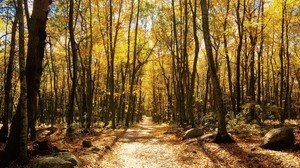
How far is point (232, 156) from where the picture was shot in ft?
38.4

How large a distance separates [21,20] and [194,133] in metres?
11.8

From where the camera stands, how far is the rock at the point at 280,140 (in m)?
12.0

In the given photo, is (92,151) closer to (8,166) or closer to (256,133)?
(8,166)

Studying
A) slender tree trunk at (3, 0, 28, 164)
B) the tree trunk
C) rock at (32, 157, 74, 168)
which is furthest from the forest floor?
the tree trunk

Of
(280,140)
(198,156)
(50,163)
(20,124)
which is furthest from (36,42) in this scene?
(280,140)

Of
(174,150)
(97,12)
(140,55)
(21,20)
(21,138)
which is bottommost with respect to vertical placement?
(174,150)

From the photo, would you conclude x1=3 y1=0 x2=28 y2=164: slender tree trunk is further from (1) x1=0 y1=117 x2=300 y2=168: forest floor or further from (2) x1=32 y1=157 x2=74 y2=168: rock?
(1) x1=0 y1=117 x2=300 y2=168: forest floor

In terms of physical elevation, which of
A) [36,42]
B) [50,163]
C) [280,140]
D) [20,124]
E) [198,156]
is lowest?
[198,156]

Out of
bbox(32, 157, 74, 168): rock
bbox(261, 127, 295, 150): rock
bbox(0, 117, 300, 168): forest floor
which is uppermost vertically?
bbox(261, 127, 295, 150): rock

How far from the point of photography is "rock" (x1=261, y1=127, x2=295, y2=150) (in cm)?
1195

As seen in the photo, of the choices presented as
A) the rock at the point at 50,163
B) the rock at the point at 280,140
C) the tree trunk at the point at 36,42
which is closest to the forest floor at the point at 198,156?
the rock at the point at 280,140

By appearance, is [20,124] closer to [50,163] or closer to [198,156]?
[50,163]

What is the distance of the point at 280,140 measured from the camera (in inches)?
471

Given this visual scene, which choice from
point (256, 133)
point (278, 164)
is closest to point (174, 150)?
point (256, 133)
